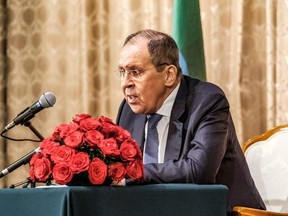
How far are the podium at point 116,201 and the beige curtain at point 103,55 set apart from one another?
251 centimetres

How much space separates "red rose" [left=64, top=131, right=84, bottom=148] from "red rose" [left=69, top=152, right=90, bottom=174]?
3 cm

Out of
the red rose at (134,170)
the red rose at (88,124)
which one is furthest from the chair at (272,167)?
the red rose at (88,124)

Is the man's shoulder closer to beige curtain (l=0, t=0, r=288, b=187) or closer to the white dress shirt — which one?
the white dress shirt

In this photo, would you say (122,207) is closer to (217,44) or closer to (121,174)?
(121,174)

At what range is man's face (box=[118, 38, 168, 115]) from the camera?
2826 mm

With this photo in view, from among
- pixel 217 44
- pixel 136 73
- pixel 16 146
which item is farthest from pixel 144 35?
pixel 16 146

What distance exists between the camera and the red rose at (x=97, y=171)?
Answer: 6.68 ft

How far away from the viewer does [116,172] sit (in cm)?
207

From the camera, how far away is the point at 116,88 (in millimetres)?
4820

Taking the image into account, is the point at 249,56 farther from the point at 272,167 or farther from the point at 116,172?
the point at 116,172

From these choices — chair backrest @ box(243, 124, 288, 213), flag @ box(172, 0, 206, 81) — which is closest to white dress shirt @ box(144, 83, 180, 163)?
chair backrest @ box(243, 124, 288, 213)

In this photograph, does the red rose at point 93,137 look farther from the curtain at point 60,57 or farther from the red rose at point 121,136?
the curtain at point 60,57

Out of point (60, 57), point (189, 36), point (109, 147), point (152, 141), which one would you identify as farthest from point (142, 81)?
point (60, 57)

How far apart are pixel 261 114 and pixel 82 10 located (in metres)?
1.64
